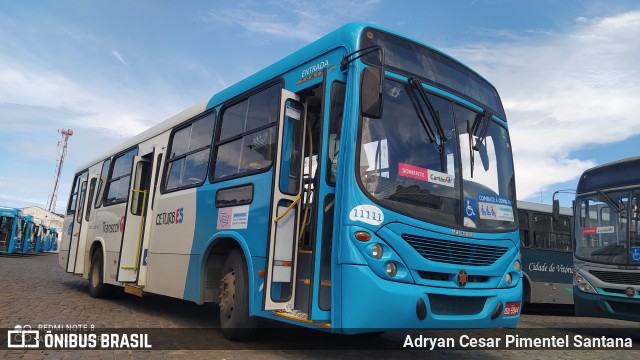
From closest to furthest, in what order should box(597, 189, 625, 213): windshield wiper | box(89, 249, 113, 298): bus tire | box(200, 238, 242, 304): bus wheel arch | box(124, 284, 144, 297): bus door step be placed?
box(200, 238, 242, 304): bus wheel arch
box(124, 284, 144, 297): bus door step
box(597, 189, 625, 213): windshield wiper
box(89, 249, 113, 298): bus tire

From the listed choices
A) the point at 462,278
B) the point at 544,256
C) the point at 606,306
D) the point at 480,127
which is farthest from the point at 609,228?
the point at 462,278

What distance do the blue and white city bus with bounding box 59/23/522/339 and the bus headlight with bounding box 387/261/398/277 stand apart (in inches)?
1.0

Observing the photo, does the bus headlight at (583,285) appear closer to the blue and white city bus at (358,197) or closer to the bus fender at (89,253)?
the blue and white city bus at (358,197)

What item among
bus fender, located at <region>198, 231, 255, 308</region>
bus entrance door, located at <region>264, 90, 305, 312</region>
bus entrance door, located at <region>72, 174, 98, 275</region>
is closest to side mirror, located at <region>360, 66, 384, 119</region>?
bus entrance door, located at <region>264, 90, 305, 312</region>

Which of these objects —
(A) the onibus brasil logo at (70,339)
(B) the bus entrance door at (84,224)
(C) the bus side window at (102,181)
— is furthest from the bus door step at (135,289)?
(B) the bus entrance door at (84,224)

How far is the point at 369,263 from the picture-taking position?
14.1ft

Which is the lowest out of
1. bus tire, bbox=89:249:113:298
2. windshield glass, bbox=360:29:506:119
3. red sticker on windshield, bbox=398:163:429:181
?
bus tire, bbox=89:249:113:298

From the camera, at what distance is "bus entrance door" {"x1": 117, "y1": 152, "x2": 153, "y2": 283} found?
8.38 meters

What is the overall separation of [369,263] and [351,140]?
3.77 feet

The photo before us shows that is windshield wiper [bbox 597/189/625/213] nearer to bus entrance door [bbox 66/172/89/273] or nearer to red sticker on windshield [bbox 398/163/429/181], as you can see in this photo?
red sticker on windshield [bbox 398/163/429/181]

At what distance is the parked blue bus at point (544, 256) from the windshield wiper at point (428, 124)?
7707 mm

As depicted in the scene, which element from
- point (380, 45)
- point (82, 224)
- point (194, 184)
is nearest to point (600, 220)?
point (380, 45)

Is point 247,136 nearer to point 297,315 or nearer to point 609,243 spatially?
point 297,315

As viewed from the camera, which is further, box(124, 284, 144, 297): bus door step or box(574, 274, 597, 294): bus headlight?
box(574, 274, 597, 294): bus headlight
